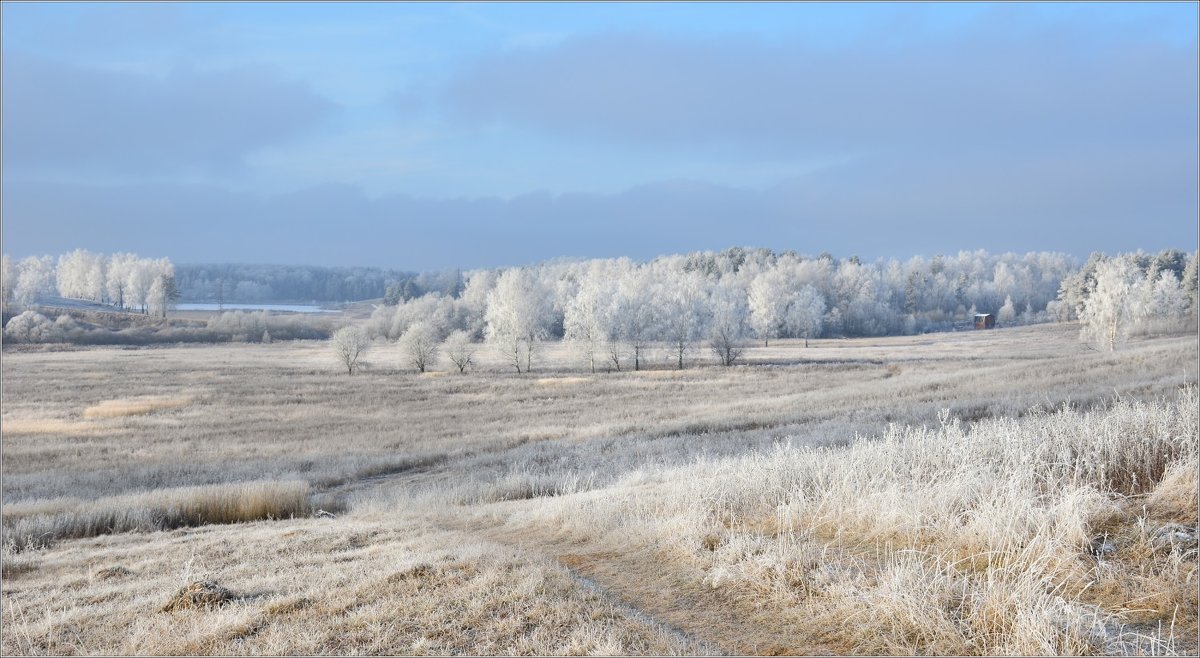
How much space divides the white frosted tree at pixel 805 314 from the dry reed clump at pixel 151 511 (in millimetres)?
92272

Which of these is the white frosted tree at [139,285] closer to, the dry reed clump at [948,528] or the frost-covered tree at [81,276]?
the frost-covered tree at [81,276]

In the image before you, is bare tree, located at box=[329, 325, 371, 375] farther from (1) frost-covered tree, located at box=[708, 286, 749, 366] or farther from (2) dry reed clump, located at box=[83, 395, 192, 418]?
(1) frost-covered tree, located at box=[708, 286, 749, 366]

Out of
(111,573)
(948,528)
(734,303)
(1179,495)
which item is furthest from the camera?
(734,303)

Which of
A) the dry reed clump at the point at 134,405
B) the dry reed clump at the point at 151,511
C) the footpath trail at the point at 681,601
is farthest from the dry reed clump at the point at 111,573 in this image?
the dry reed clump at the point at 134,405

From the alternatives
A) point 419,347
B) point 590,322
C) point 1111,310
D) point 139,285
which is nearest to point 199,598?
point 419,347

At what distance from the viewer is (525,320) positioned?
77.4 meters

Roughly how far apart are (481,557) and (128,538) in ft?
27.2

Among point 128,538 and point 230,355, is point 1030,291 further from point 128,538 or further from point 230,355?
point 128,538

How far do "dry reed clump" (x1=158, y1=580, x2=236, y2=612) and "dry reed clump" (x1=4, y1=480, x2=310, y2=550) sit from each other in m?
7.38

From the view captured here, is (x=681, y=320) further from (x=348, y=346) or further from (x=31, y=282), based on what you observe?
(x=31, y=282)

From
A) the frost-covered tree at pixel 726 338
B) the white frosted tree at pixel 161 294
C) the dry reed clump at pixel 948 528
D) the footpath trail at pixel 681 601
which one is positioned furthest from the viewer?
the white frosted tree at pixel 161 294

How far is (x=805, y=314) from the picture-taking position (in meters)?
105

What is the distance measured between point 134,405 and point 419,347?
93.6 feet

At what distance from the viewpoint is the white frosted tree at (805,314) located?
105m
